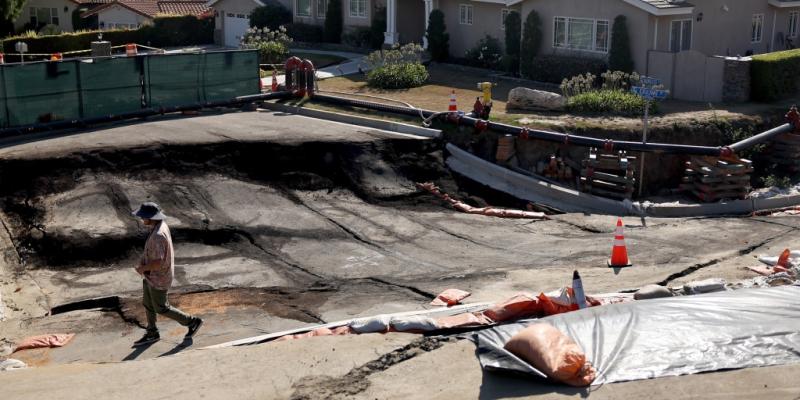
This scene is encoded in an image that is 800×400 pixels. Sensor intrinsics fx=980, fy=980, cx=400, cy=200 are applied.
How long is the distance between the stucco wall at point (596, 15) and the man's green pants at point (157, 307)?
1957cm

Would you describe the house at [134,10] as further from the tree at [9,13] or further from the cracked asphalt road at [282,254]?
the cracked asphalt road at [282,254]

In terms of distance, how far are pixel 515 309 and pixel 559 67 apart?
64.5ft

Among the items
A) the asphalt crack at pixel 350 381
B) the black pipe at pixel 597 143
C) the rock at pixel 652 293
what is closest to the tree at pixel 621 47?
the black pipe at pixel 597 143

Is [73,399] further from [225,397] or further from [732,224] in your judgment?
[732,224]

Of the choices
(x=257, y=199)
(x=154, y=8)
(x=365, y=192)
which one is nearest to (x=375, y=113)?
(x=365, y=192)

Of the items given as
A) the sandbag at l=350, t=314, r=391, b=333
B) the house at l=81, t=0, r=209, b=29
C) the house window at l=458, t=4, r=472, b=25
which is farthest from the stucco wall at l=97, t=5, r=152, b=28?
the sandbag at l=350, t=314, r=391, b=333

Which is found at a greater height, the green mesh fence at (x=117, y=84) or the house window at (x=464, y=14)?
the house window at (x=464, y=14)

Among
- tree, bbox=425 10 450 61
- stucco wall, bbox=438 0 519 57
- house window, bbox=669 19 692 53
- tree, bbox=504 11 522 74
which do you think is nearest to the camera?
house window, bbox=669 19 692 53

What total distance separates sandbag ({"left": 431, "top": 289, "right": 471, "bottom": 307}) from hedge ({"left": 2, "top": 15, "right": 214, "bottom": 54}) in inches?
1184

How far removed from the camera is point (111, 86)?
22.2 meters

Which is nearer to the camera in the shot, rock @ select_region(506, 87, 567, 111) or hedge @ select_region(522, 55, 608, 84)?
rock @ select_region(506, 87, 567, 111)

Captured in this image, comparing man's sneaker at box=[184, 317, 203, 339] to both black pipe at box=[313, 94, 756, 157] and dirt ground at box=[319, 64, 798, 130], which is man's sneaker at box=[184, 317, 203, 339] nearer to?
black pipe at box=[313, 94, 756, 157]

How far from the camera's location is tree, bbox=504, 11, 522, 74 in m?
31.2

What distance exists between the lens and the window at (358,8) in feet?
125
